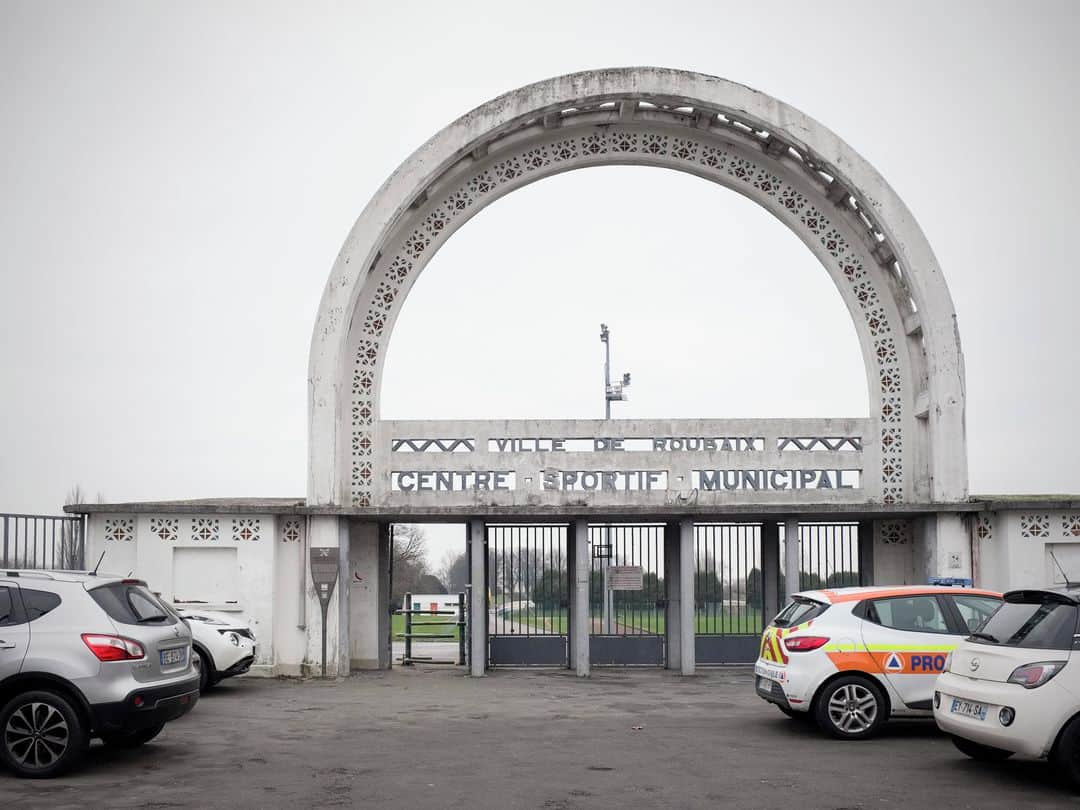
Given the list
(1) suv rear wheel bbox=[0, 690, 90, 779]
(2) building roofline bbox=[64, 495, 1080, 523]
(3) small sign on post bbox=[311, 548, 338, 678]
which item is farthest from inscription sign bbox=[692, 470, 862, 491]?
(1) suv rear wheel bbox=[0, 690, 90, 779]

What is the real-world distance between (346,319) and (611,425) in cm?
482

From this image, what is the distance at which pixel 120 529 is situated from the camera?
1962 centimetres

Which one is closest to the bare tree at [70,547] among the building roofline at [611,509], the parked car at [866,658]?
the building roofline at [611,509]

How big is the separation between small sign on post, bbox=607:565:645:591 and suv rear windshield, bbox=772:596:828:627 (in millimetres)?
8192

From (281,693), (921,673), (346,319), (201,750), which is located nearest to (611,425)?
(346,319)

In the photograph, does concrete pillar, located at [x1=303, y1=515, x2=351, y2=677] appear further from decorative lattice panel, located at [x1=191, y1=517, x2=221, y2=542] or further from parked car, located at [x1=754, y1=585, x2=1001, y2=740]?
parked car, located at [x1=754, y1=585, x2=1001, y2=740]

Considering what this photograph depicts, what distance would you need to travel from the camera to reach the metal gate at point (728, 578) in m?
21.8

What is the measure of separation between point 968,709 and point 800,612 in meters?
3.09

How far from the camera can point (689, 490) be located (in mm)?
20312

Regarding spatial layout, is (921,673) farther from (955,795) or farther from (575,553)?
(575,553)

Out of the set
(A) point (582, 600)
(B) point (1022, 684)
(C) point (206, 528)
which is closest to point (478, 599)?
(A) point (582, 600)

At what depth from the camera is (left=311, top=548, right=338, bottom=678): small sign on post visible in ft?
63.1

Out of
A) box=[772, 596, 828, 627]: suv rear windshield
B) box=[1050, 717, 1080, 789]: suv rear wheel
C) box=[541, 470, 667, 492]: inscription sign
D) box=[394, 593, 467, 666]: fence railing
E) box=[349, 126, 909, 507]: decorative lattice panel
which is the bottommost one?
box=[394, 593, 467, 666]: fence railing

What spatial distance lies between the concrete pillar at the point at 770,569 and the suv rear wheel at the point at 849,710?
9316mm
